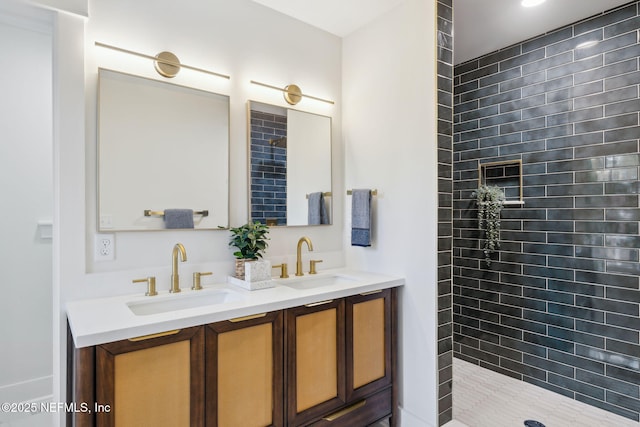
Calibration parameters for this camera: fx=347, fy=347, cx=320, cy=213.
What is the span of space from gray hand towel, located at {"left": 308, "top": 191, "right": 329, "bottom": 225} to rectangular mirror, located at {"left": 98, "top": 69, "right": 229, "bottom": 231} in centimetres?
67

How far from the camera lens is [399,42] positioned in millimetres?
2303

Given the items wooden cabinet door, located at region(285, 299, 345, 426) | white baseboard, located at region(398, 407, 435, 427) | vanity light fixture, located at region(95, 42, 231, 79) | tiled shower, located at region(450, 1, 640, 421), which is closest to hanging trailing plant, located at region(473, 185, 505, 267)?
tiled shower, located at region(450, 1, 640, 421)

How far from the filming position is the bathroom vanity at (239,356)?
128 centimetres

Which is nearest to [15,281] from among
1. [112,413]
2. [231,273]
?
[231,273]

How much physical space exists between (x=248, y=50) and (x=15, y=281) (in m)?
2.25

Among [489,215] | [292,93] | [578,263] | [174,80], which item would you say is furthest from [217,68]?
[578,263]

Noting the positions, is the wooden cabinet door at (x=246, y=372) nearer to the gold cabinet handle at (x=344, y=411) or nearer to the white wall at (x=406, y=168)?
the gold cabinet handle at (x=344, y=411)

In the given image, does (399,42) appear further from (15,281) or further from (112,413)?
(15,281)

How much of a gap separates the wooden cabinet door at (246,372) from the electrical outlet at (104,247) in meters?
0.71

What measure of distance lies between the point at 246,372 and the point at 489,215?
2.38 meters

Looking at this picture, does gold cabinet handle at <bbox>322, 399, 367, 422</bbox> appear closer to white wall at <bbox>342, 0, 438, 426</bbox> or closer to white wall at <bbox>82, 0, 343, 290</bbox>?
white wall at <bbox>342, 0, 438, 426</bbox>

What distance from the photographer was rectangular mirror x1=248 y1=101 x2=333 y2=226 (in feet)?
7.49

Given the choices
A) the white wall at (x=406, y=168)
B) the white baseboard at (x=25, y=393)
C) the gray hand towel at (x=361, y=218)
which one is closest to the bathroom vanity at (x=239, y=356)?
the white wall at (x=406, y=168)

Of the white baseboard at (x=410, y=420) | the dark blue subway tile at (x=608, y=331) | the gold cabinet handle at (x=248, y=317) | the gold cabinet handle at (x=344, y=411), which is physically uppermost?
the gold cabinet handle at (x=248, y=317)
